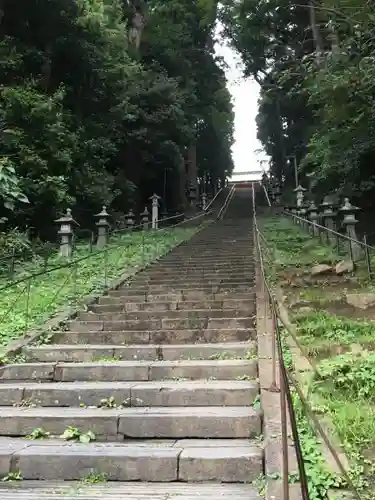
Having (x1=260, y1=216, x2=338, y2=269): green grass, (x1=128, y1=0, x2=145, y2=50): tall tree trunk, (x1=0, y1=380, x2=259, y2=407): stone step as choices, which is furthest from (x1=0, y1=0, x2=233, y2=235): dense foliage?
(x1=260, y1=216, x2=338, y2=269): green grass

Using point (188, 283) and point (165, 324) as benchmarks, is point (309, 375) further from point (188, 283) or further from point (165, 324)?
point (188, 283)

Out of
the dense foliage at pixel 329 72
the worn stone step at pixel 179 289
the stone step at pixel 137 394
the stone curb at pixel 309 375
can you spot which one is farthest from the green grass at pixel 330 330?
the dense foliage at pixel 329 72

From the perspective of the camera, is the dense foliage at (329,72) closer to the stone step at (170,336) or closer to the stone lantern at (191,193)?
the stone step at (170,336)

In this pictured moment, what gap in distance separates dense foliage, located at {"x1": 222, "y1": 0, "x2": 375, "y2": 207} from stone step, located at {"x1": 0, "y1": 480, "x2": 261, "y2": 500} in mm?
6895

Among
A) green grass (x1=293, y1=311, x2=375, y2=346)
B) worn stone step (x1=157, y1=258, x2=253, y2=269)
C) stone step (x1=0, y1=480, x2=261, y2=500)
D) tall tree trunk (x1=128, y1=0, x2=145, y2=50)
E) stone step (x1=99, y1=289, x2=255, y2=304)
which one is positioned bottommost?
stone step (x1=0, y1=480, x2=261, y2=500)

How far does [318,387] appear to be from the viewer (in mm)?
4230

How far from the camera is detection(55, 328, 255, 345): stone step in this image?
19.4 feet

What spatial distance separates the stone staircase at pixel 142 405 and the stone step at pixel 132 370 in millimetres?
10

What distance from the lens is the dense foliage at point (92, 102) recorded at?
12.8 metres

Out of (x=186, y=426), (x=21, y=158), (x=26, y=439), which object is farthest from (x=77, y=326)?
(x=21, y=158)

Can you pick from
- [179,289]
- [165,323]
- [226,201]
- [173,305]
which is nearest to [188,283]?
[179,289]

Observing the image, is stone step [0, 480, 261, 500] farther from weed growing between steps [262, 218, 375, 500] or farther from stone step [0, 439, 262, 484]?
weed growing between steps [262, 218, 375, 500]

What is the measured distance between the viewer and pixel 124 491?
3266 mm

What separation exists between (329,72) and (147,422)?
9039 millimetres
